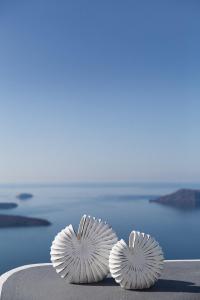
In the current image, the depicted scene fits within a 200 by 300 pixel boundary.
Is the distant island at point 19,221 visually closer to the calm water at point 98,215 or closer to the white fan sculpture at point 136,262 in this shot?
the calm water at point 98,215

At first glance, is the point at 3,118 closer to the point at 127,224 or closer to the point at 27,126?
the point at 27,126

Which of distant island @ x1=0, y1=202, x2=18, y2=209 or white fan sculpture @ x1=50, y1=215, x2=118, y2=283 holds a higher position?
distant island @ x1=0, y1=202, x2=18, y2=209

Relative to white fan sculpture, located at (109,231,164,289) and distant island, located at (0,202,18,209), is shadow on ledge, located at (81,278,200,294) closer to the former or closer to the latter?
white fan sculpture, located at (109,231,164,289)

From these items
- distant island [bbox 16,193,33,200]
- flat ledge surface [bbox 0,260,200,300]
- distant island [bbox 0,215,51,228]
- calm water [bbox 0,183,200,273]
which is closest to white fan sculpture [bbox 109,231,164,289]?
flat ledge surface [bbox 0,260,200,300]

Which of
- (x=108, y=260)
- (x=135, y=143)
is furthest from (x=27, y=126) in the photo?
(x=108, y=260)

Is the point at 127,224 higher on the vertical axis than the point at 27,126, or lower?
lower

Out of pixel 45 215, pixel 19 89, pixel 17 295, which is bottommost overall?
pixel 17 295
